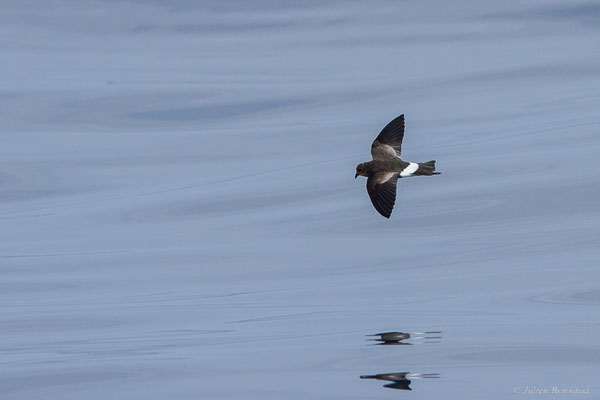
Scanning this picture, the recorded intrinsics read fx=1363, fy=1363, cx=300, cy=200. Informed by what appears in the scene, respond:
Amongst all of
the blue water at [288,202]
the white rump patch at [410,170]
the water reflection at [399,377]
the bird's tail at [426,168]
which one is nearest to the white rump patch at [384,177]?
the white rump patch at [410,170]

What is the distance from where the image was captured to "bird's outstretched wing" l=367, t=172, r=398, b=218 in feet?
36.1

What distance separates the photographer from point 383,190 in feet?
37.3

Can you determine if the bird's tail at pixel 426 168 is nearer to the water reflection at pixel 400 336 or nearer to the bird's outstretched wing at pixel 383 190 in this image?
the bird's outstretched wing at pixel 383 190

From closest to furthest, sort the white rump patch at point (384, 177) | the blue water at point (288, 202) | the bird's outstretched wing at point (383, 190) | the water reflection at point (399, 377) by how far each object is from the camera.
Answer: the water reflection at point (399, 377) < the blue water at point (288, 202) < the bird's outstretched wing at point (383, 190) < the white rump patch at point (384, 177)

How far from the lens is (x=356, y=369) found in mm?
8914

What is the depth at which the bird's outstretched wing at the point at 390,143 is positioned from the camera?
12.3 m

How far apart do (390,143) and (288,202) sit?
452cm

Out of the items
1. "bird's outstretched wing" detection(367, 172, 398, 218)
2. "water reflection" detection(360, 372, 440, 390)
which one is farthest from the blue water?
"bird's outstretched wing" detection(367, 172, 398, 218)

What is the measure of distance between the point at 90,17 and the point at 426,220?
14.4m

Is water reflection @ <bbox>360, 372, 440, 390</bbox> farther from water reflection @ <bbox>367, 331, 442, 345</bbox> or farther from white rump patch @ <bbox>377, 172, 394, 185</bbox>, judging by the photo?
white rump patch @ <bbox>377, 172, 394, 185</bbox>

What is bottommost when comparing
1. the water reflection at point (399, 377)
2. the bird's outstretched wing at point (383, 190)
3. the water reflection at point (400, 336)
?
the water reflection at point (399, 377)

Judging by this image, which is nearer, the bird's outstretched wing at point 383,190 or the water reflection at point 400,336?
the water reflection at point 400,336

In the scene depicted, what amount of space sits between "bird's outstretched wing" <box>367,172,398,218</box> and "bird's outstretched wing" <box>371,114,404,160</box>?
0.63 m

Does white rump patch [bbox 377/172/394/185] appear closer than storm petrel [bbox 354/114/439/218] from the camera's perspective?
No
